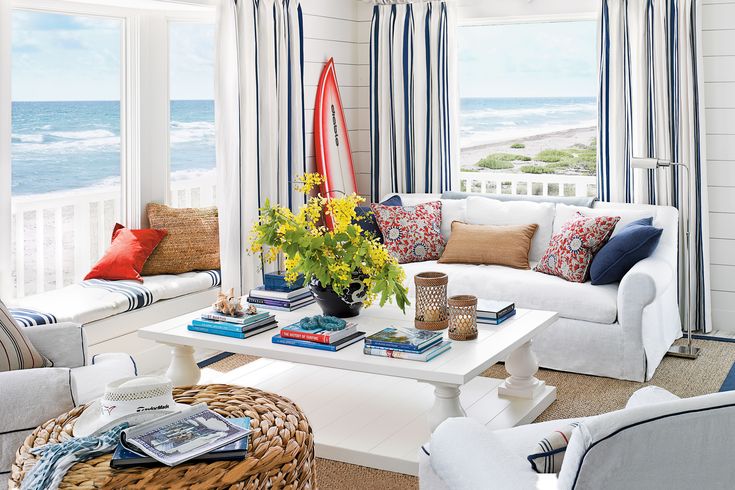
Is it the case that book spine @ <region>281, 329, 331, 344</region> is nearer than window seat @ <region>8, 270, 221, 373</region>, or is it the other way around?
book spine @ <region>281, 329, 331, 344</region>

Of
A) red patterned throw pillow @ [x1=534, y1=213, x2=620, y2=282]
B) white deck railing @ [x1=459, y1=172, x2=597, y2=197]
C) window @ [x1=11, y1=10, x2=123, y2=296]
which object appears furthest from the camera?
white deck railing @ [x1=459, y1=172, x2=597, y2=197]

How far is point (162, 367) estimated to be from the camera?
468 cm

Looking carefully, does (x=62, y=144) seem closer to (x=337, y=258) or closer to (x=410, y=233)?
(x=410, y=233)

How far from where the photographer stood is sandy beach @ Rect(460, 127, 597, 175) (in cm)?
802

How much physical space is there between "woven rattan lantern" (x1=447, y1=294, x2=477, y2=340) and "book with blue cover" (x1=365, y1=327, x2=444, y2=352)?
0.33 feet

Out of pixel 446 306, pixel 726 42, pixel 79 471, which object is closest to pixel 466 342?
pixel 446 306

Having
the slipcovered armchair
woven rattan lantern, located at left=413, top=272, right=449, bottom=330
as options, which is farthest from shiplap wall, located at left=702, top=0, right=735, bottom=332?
the slipcovered armchair

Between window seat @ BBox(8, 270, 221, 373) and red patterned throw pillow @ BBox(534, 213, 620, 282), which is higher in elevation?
red patterned throw pillow @ BBox(534, 213, 620, 282)

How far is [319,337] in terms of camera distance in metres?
3.36

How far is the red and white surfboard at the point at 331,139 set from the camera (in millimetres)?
5840

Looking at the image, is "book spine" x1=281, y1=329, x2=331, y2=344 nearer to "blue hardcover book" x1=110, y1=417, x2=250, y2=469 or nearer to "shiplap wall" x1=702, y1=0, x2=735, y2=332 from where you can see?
"blue hardcover book" x1=110, y1=417, x2=250, y2=469

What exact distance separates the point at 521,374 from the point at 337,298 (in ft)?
2.99

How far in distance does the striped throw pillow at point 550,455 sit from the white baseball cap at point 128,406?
3.12 ft

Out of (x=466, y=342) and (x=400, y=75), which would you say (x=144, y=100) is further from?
(x=466, y=342)
